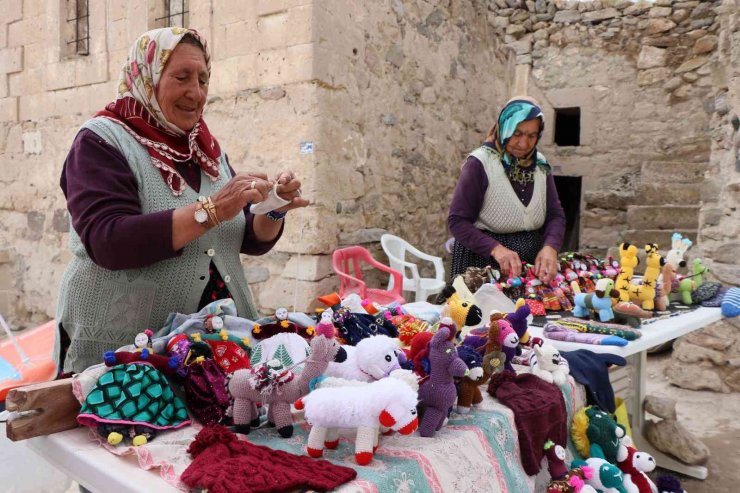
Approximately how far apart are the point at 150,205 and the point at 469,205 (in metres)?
1.68

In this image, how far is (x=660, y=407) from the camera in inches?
118

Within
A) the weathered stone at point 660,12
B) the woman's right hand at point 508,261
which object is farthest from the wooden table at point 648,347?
the weathered stone at point 660,12

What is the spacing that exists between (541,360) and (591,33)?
7248 millimetres

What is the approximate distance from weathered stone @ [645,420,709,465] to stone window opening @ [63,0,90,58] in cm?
540

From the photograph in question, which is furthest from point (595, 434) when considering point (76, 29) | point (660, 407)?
point (76, 29)

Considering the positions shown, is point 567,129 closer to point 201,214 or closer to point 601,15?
point 601,15

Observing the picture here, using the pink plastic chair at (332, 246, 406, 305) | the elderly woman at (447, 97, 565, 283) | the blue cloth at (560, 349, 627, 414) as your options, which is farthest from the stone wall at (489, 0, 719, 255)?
the blue cloth at (560, 349, 627, 414)

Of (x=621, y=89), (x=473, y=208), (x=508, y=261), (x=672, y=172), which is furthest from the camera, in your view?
(x=621, y=89)

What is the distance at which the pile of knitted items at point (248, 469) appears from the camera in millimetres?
934

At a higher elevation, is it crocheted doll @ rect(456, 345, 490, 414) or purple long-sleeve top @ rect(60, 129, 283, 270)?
purple long-sleeve top @ rect(60, 129, 283, 270)

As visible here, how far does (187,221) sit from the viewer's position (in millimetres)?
1344

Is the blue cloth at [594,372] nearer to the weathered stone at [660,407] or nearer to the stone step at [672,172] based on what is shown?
the weathered stone at [660,407]

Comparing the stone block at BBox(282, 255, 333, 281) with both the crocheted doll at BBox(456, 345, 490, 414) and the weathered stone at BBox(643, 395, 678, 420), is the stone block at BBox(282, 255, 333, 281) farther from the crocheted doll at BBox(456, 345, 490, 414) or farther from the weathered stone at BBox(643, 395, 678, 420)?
the crocheted doll at BBox(456, 345, 490, 414)

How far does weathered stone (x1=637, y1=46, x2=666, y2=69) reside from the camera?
24.0 feet
